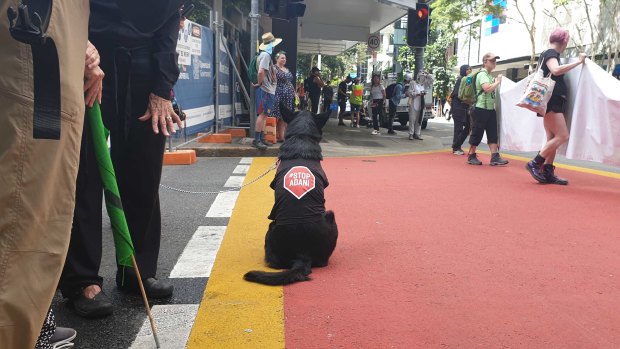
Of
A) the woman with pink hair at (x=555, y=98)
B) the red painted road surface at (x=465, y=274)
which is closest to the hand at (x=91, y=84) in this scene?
the red painted road surface at (x=465, y=274)

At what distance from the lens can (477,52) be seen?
40.1 metres

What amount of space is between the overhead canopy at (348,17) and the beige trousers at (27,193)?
12.0 metres

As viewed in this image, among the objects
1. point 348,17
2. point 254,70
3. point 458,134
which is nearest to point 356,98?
point 348,17

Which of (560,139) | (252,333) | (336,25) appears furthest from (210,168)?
(336,25)

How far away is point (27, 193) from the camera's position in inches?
46.7

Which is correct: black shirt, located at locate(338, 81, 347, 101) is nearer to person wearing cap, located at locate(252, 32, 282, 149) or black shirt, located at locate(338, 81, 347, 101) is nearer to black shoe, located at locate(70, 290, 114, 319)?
person wearing cap, located at locate(252, 32, 282, 149)

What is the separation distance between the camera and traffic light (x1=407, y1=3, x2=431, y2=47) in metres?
12.5

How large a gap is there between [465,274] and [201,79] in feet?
24.1

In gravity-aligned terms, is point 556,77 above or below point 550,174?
above

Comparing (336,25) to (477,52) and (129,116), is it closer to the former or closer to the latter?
(129,116)

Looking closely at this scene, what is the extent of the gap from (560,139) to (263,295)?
5.08m

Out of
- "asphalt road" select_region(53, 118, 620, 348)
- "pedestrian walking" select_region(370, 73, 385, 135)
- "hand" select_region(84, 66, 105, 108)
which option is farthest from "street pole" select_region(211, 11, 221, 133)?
"hand" select_region(84, 66, 105, 108)

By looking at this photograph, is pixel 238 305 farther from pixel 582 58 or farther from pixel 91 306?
pixel 582 58

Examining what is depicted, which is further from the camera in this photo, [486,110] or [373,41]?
[373,41]
